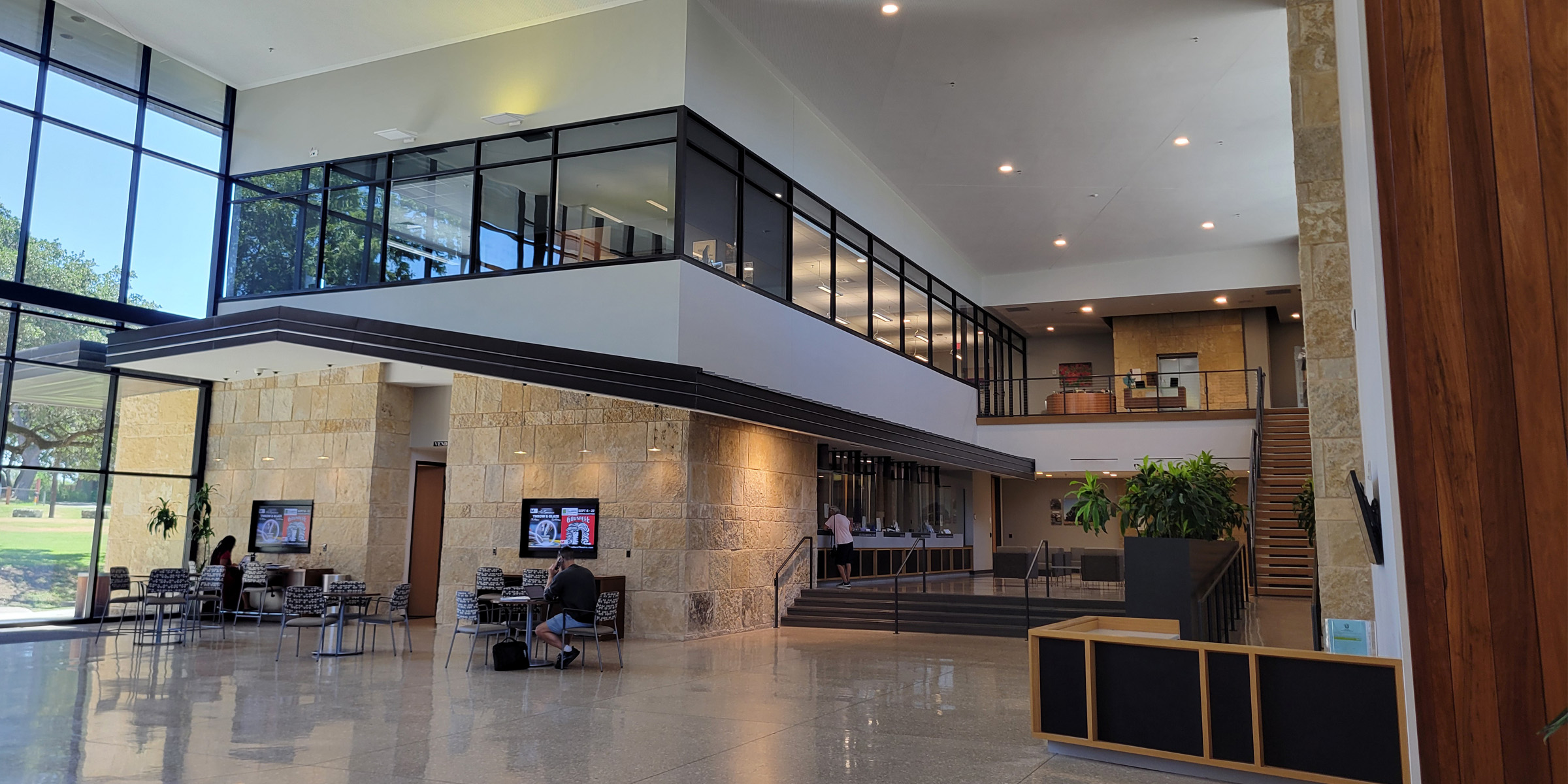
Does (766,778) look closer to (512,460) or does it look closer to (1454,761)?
(1454,761)

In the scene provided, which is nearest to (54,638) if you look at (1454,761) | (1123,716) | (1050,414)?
(1123,716)

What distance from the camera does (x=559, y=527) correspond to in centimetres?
1408

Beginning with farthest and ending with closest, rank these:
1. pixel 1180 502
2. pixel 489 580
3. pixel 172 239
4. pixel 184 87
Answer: pixel 184 87 → pixel 172 239 → pixel 489 580 → pixel 1180 502

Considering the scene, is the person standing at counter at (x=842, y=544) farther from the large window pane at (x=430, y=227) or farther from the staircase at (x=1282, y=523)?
the large window pane at (x=430, y=227)

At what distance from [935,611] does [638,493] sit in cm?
496

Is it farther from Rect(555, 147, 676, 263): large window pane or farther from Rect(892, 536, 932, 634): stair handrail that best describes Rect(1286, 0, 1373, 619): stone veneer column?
Rect(892, 536, 932, 634): stair handrail

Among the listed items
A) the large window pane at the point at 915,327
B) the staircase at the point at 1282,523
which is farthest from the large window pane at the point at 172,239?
the staircase at the point at 1282,523

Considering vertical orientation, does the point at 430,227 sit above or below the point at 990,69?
below

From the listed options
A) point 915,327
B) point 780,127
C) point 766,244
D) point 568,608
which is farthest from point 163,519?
point 915,327

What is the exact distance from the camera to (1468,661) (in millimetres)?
2104

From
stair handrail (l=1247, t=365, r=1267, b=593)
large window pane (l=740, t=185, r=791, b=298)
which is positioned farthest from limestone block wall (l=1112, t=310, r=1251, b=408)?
large window pane (l=740, t=185, r=791, b=298)

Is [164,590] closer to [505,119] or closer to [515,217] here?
[515,217]

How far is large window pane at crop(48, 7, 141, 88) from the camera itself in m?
14.8

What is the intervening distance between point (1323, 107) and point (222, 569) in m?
14.0
